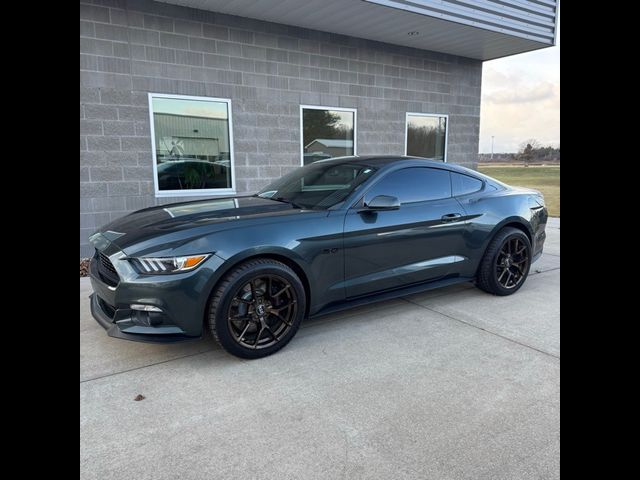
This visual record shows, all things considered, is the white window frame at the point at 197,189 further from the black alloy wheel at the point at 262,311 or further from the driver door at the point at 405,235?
the black alloy wheel at the point at 262,311

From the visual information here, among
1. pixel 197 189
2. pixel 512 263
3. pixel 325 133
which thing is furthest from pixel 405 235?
pixel 325 133

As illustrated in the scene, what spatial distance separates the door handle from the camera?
420 centimetres

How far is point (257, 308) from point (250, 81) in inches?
201

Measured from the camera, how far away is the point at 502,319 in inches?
160

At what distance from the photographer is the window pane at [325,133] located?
312 inches

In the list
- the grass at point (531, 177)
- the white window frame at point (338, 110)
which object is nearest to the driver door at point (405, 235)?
the white window frame at point (338, 110)

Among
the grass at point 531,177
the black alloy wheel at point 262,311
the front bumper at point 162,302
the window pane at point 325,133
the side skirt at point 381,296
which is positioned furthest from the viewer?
the grass at point 531,177

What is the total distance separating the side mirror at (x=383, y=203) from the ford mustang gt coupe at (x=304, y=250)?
0.5 inches

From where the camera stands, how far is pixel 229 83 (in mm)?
6996

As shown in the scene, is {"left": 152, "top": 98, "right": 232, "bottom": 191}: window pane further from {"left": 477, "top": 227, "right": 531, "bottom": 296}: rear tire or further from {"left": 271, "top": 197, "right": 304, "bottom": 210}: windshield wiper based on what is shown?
{"left": 477, "top": 227, "right": 531, "bottom": 296}: rear tire

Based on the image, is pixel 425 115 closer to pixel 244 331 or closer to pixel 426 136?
pixel 426 136
